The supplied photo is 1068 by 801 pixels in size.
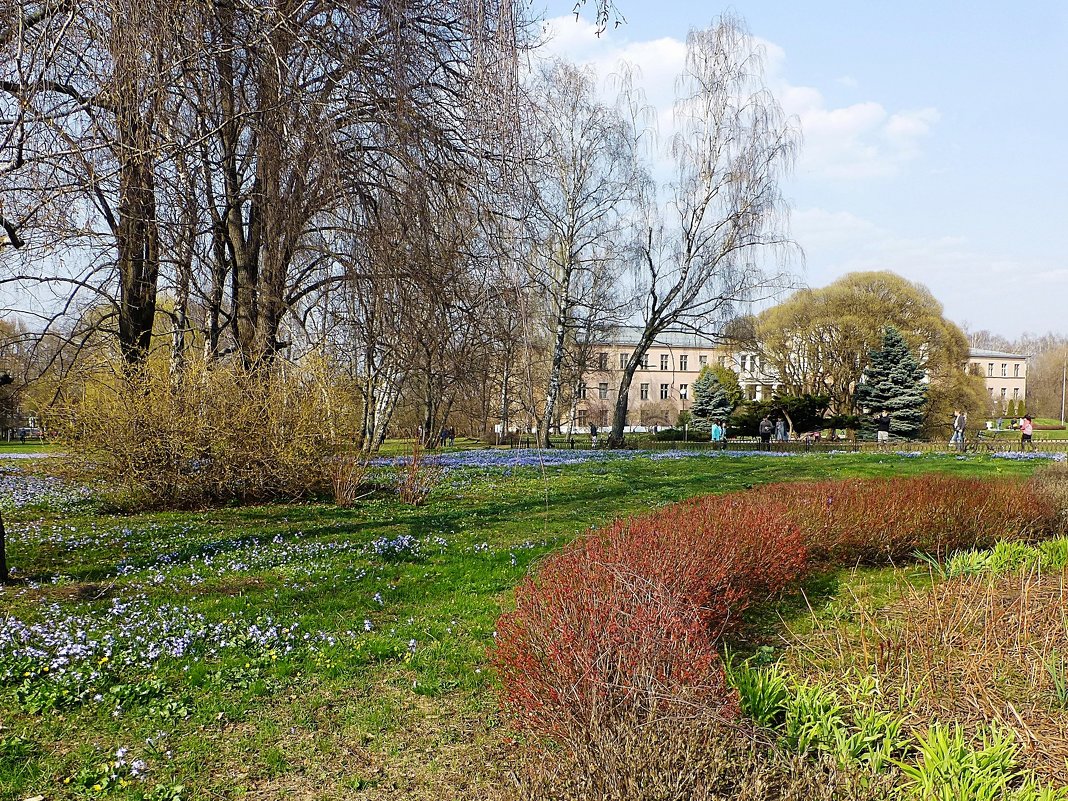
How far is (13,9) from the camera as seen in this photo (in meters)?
4.12

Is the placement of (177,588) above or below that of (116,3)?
below

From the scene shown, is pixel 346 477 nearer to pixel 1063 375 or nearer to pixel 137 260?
pixel 137 260

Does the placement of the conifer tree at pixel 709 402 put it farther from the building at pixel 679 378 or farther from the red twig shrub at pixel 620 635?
the red twig shrub at pixel 620 635

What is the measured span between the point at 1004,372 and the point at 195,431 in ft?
316

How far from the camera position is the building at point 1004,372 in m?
84.6

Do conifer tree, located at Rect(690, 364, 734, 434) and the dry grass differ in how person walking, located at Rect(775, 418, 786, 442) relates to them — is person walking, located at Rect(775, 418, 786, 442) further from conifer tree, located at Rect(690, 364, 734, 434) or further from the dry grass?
the dry grass

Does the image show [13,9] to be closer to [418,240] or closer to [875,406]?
[418,240]

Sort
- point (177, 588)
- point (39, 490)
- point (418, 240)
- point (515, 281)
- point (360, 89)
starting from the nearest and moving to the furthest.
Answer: point (515, 281) < point (360, 89) < point (177, 588) < point (418, 240) < point (39, 490)

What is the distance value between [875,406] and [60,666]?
39.6 meters

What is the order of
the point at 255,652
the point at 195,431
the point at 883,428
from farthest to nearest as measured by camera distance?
1. the point at 883,428
2. the point at 195,431
3. the point at 255,652

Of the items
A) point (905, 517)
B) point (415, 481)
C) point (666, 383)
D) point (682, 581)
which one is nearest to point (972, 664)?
point (682, 581)

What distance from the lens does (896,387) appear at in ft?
122

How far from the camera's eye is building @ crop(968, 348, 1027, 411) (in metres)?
84.6

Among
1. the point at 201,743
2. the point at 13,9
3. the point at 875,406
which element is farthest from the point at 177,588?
the point at 875,406
